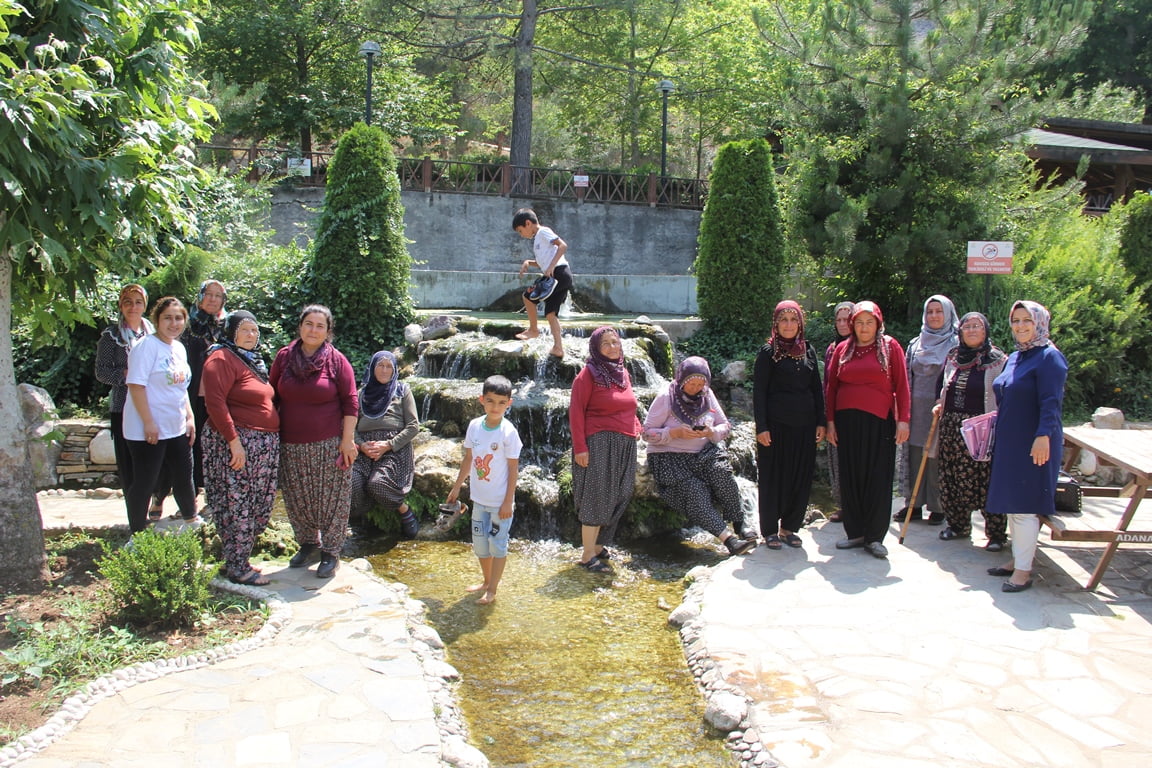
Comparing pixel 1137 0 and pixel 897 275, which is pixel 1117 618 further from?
pixel 1137 0

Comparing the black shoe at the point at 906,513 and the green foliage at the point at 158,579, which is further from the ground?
the green foliage at the point at 158,579

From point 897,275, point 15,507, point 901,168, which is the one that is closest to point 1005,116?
point 901,168

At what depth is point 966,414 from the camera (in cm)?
590

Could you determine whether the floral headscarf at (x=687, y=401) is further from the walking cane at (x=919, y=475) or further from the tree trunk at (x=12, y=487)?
the tree trunk at (x=12, y=487)

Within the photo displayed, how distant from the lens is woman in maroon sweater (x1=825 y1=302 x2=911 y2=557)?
18.9 feet

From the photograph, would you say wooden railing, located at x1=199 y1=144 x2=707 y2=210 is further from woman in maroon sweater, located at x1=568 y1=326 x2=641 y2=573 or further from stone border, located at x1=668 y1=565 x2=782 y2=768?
stone border, located at x1=668 y1=565 x2=782 y2=768

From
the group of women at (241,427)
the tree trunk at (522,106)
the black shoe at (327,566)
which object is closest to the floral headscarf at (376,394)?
the group of women at (241,427)

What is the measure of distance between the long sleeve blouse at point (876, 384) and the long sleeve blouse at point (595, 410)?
1.53 meters

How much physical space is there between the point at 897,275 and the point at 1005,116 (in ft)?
7.95

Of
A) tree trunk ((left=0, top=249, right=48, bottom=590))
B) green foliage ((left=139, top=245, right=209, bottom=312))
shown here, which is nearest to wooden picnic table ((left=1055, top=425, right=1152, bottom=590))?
tree trunk ((left=0, top=249, right=48, bottom=590))

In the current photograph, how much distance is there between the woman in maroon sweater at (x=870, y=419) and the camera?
5.76 m

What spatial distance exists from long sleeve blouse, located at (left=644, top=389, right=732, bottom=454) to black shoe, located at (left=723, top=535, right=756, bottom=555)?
0.71 m

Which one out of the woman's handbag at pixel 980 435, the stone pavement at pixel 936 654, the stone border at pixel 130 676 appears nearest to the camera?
the stone border at pixel 130 676

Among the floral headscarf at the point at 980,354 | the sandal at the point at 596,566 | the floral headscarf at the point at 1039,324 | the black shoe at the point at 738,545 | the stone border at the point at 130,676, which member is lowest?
the sandal at the point at 596,566
